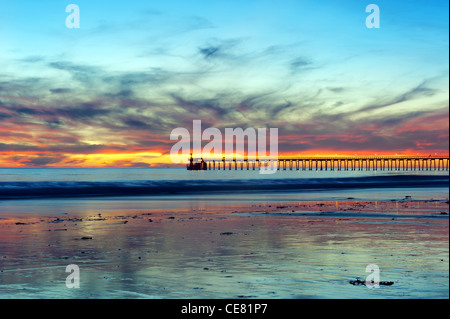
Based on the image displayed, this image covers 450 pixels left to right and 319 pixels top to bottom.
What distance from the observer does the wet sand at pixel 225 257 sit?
9.91 metres

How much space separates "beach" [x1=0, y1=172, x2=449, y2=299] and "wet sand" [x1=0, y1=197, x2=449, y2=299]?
0.08ft

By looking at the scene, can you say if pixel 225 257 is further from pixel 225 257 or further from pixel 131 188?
pixel 131 188

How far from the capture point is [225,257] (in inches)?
521

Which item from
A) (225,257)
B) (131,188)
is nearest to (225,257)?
(225,257)

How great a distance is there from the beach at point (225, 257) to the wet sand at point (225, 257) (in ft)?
0.08

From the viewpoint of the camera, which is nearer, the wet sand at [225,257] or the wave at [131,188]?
the wet sand at [225,257]

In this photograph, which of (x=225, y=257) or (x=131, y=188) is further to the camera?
(x=131, y=188)

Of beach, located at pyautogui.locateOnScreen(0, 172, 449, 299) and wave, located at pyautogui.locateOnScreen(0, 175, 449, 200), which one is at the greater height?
wave, located at pyautogui.locateOnScreen(0, 175, 449, 200)

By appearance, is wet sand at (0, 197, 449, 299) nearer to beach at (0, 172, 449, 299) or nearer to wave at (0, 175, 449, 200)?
beach at (0, 172, 449, 299)

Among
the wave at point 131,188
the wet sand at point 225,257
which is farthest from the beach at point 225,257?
the wave at point 131,188

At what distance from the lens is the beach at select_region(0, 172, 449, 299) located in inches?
389

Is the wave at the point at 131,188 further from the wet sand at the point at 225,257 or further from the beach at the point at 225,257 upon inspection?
the wet sand at the point at 225,257

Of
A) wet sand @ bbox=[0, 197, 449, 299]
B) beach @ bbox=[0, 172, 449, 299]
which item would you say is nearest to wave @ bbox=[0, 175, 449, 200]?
beach @ bbox=[0, 172, 449, 299]
